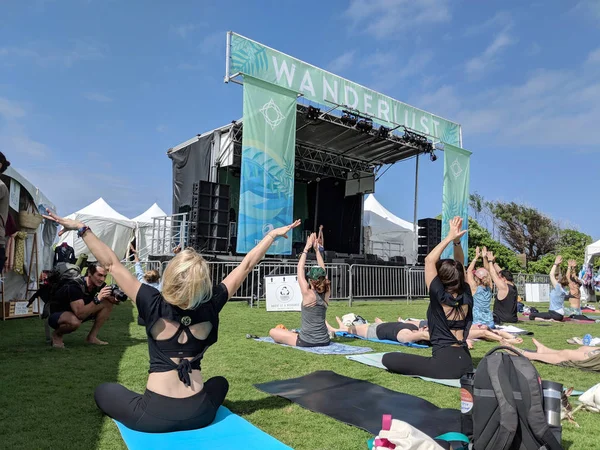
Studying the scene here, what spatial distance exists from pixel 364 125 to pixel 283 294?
8.06m

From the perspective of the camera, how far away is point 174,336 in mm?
2650

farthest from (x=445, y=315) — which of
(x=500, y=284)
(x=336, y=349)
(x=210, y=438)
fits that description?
(x=500, y=284)

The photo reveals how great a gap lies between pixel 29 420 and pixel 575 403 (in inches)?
159

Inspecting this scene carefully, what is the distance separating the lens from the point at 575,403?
3635 millimetres

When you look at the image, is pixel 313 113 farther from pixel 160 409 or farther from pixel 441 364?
pixel 160 409

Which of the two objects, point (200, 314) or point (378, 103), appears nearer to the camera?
point (200, 314)

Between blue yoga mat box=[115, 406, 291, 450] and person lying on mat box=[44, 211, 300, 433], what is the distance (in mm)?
49

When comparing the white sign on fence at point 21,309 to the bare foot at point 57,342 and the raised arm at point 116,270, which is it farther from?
the raised arm at point 116,270

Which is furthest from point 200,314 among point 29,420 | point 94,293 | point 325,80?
point 325,80

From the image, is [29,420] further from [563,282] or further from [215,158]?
[215,158]

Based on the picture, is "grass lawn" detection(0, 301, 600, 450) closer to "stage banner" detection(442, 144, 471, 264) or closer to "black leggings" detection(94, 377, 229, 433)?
"black leggings" detection(94, 377, 229, 433)

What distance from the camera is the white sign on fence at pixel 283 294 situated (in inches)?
427

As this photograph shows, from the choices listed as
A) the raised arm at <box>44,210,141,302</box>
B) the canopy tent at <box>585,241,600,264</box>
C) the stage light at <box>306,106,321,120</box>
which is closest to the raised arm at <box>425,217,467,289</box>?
the raised arm at <box>44,210,141,302</box>

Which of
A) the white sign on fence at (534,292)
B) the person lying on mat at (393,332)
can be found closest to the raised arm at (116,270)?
the person lying on mat at (393,332)
